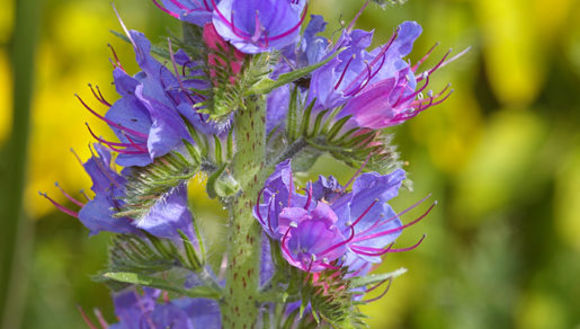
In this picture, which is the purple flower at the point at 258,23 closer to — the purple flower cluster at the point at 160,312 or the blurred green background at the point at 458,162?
the purple flower cluster at the point at 160,312

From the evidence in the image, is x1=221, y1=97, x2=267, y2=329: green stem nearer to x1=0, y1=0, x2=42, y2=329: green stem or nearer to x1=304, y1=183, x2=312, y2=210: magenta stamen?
x1=304, y1=183, x2=312, y2=210: magenta stamen

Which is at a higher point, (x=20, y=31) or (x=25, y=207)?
(x=20, y=31)

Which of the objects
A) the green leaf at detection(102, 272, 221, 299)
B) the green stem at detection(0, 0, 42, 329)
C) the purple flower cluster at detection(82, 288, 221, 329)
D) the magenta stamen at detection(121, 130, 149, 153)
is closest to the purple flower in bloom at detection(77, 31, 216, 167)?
the magenta stamen at detection(121, 130, 149, 153)

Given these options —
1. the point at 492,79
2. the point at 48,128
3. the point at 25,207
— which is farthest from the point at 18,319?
the point at 492,79

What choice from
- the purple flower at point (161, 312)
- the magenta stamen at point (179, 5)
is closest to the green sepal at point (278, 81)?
the magenta stamen at point (179, 5)

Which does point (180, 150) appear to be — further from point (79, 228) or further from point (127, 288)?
point (79, 228)

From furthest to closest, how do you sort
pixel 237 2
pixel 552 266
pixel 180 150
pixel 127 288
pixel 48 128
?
pixel 48 128 < pixel 552 266 < pixel 127 288 < pixel 180 150 < pixel 237 2
